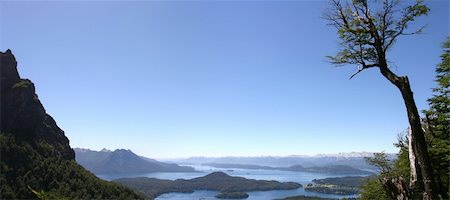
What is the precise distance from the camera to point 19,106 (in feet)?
393

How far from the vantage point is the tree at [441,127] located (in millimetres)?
17359

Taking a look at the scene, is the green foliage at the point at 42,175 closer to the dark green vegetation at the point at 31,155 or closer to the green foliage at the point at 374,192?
the dark green vegetation at the point at 31,155

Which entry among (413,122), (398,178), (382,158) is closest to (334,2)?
(413,122)

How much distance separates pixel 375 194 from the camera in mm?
25094

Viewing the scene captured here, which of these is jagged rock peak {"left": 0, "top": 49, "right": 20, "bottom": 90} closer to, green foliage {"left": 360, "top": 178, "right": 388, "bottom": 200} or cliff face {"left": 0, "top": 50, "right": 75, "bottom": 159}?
cliff face {"left": 0, "top": 50, "right": 75, "bottom": 159}

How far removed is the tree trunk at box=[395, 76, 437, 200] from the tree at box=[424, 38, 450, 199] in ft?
26.0

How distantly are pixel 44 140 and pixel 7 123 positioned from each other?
563 inches

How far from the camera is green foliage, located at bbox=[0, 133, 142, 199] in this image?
3944 inches

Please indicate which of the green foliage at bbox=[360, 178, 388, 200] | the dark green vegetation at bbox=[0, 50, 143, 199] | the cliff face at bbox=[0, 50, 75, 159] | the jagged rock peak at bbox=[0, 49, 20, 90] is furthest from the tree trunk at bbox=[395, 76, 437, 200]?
the jagged rock peak at bbox=[0, 49, 20, 90]

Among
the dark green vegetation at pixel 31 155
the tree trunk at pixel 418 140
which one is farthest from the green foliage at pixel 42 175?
the tree trunk at pixel 418 140

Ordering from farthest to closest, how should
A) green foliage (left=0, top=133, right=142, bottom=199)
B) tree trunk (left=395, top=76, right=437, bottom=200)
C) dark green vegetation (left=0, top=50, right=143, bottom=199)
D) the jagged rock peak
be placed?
the jagged rock peak
dark green vegetation (left=0, top=50, right=143, bottom=199)
green foliage (left=0, top=133, right=142, bottom=199)
tree trunk (left=395, top=76, right=437, bottom=200)

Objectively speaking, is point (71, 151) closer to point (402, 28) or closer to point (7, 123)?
point (7, 123)

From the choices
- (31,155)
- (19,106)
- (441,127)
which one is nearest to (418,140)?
(441,127)

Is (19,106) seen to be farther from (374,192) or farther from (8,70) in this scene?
(374,192)
